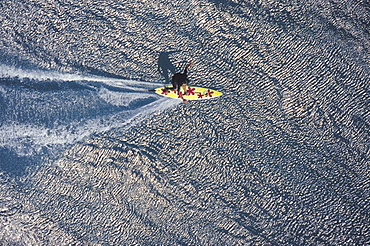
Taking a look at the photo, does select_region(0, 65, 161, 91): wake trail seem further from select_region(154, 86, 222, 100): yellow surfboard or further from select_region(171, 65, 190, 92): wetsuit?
select_region(171, 65, 190, 92): wetsuit

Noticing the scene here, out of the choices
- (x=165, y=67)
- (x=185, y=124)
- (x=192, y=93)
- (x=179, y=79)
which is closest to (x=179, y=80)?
(x=179, y=79)

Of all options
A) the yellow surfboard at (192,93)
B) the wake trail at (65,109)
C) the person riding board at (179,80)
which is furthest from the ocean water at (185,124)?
the person riding board at (179,80)

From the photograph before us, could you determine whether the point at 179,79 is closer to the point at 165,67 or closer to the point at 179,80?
the point at 179,80

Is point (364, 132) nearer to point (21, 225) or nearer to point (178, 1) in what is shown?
point (178, 1)

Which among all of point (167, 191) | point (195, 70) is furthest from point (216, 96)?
point (167, 191)

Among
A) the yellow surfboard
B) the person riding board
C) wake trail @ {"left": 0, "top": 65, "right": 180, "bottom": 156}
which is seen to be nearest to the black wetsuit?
the person riding board

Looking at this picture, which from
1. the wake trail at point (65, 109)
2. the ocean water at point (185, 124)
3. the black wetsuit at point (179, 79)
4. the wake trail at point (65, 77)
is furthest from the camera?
the wake trail at point (65, 77)

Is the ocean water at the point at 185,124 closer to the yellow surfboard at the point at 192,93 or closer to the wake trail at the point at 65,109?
the wake trail at the point at 65,109
